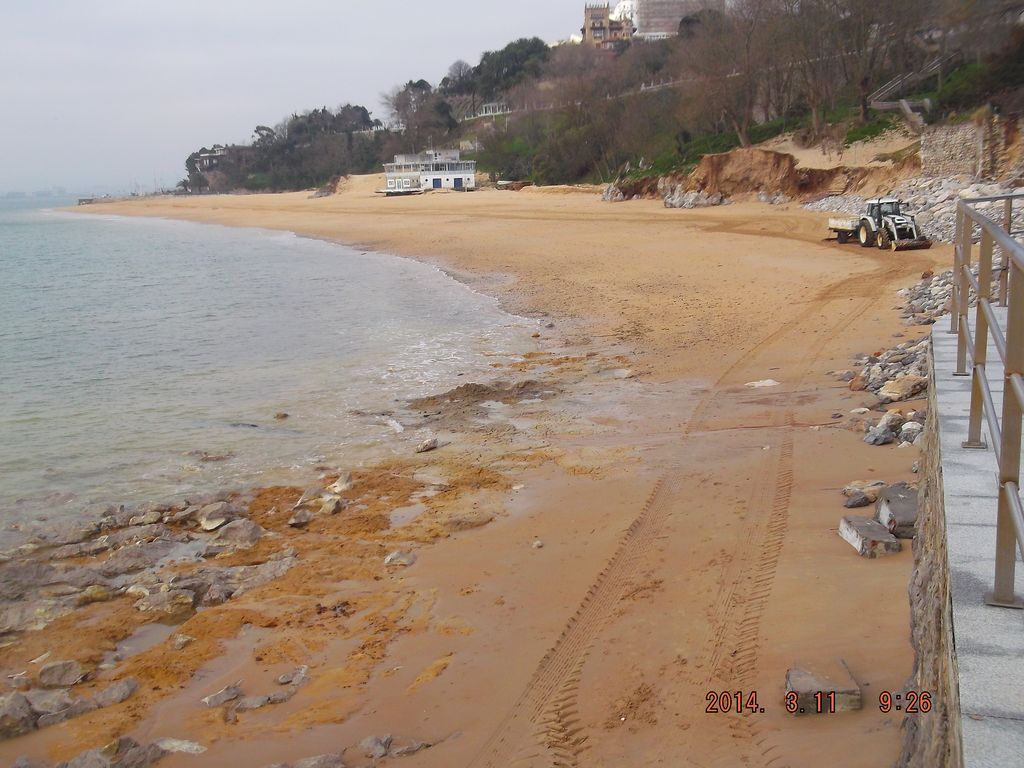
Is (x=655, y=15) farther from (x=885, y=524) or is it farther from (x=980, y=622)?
(x=980, y=622)

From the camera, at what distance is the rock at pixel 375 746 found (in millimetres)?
4268

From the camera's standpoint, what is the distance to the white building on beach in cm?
8300

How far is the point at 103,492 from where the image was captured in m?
9.11

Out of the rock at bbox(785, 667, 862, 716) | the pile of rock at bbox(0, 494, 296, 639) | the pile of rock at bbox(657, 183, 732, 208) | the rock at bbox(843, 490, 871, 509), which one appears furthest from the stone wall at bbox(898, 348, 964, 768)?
the pile of rock at bbox(657, 183, 732, 208)

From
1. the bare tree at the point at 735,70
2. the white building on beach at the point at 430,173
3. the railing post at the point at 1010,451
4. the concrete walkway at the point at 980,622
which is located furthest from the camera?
the white building on beach at the point at 430,173

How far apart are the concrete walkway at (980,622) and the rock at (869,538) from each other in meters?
1.44

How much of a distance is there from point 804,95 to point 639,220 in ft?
49.2

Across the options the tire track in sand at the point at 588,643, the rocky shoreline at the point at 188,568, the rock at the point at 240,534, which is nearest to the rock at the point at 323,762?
the rocky shoreline at the point at 188,568

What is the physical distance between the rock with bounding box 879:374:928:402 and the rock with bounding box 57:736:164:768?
23.6 ft

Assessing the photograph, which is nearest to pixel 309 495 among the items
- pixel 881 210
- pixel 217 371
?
pixel 217 371

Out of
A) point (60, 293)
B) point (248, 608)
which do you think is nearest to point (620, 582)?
point (248, 608)

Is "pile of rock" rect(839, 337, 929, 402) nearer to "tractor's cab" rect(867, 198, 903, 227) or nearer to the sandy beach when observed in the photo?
the sandy beach

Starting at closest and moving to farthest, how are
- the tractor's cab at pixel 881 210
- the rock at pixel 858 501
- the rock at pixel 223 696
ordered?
1. the rock at pixel 223 696
2. the rock at pixel 858 501
3. the tractor's cab at pixel 881 210

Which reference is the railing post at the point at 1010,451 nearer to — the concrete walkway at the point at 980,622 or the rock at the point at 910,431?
the concrete walkway at the point at 980,622
